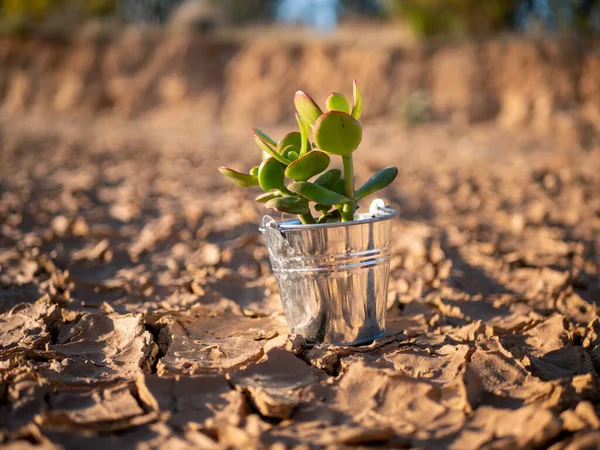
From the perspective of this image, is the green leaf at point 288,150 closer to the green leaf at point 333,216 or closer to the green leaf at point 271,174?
the green leaf at point 271,174

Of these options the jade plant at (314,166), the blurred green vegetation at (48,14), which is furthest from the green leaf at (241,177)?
the blurred green vegetation at (48,14)

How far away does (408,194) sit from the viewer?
5047 mm

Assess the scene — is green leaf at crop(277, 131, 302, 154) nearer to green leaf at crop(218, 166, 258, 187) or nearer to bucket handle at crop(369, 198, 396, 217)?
green leaf at crop(218, 166, 258, 187)

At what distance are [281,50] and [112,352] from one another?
37.0 feet

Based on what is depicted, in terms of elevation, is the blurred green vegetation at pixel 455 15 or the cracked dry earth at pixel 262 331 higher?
the blurred green vegetation at pixel 455 15

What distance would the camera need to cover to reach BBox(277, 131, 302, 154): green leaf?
2105mm

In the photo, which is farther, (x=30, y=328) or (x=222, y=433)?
(x=30, y=328)

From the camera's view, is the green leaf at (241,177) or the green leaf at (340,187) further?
the green leaf at (340,187)

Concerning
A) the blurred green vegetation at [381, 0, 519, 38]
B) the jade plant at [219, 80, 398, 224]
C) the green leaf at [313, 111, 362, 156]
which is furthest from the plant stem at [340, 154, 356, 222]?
the blurred green vegetation at [381, 0, 519, 38]

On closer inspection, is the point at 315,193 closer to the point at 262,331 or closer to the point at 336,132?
the point at 336,132

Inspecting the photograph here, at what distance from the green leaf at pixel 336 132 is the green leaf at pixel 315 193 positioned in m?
0.12

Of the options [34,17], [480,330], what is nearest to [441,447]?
[480,330]

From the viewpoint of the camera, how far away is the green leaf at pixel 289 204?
6.48 feet

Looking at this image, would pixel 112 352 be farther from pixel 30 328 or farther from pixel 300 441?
pixel 300 441
